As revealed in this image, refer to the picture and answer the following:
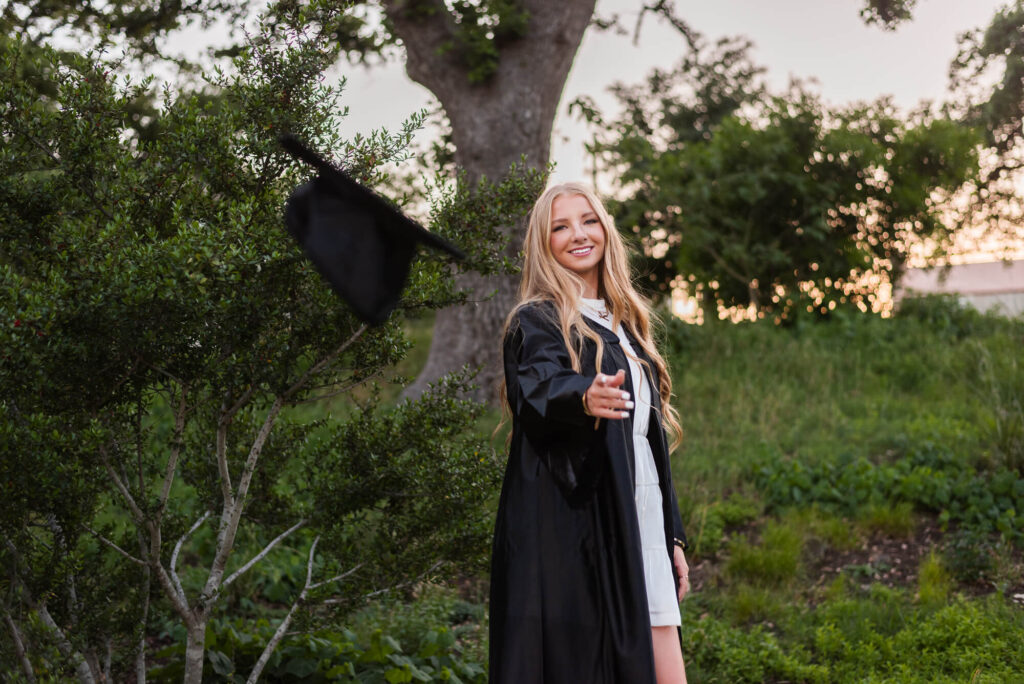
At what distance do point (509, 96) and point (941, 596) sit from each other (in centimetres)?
550

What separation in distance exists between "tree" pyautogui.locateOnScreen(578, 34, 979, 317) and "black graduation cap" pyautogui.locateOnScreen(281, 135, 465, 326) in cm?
803

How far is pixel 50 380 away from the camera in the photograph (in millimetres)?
2525

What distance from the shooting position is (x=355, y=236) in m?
2.35

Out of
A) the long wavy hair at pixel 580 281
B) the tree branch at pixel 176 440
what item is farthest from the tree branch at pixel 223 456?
the long wavy hair at pixel 580 281

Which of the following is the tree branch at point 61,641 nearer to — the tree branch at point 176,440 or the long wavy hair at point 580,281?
the tree branch at point 176,440

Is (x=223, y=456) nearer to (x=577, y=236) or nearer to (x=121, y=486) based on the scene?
(x=121, y=486)

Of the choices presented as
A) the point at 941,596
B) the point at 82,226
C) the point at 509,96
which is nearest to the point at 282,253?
the point at 82,226

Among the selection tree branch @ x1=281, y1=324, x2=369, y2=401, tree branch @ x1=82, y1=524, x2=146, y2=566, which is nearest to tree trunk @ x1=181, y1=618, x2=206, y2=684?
tree branch @ x1=82, y1=524, x2=146, y2=566

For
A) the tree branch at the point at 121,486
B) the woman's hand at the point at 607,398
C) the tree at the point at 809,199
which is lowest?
the tree branch at the point at 121,486

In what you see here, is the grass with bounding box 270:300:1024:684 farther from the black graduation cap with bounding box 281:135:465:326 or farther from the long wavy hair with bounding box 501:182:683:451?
the black graduation cap with bounding box 281:135:465:326

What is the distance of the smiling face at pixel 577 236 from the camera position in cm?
305

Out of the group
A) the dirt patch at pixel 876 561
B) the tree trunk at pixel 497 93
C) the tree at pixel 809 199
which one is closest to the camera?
the dirt patch at pixel 876 561

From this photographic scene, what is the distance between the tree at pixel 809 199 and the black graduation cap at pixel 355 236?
803 cm

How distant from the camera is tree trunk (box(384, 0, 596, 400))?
8156mm
